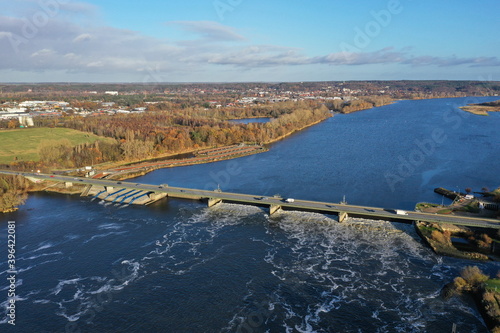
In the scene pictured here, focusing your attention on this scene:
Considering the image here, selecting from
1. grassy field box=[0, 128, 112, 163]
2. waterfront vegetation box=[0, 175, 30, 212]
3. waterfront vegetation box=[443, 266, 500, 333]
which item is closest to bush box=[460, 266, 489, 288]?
waterfront vegetation box=[443, 266, 500, 333]

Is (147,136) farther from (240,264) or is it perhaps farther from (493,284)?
(493,284)

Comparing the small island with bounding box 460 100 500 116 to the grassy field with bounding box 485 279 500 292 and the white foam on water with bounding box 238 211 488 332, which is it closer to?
the white foam on water with bounding box 238 211 488 332

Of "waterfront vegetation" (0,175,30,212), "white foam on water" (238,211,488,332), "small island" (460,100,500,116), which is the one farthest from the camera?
"small island" (460,100,500,116)

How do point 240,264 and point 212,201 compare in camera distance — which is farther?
point 212,201

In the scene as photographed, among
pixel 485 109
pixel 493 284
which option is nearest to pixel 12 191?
pixel 493 284

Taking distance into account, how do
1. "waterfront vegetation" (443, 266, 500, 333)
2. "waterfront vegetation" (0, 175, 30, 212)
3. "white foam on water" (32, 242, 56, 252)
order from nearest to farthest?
1. "waterfront vegetation" (443, 266, 500, 333)
2. "white foam on water" (32, 242, 56, 252)
3. "waterfront vegetation" (0, 175, 30, 212)

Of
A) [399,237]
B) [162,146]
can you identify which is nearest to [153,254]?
[399,237]
